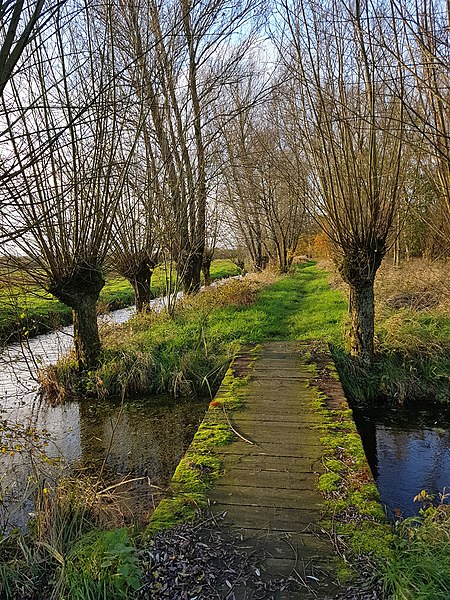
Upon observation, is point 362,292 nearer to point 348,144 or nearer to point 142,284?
point 348,144

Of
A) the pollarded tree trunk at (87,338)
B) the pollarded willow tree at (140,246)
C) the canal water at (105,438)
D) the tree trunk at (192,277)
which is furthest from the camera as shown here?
the tree trunk at (192,277)

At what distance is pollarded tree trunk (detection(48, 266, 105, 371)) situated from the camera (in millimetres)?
7273

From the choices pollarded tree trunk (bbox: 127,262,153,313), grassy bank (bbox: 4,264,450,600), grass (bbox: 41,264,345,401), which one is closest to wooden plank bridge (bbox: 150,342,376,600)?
grassy bank (bbox: 4,264,450,600)

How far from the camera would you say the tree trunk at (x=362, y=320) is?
6891mm

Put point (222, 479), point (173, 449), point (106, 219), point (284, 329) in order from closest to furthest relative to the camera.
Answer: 1. point (222, 479)
2. point (173, 449)
3. point (106, 219)
4. point (284, 329)

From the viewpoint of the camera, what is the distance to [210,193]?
11906 millimetres

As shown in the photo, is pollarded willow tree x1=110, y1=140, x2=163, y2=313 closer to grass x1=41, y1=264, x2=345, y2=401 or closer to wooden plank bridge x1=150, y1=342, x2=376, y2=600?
grass x1=41, y1=264, x2=345, y2=401

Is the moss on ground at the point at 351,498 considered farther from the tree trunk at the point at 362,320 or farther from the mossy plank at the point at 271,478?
the tree trunk at the point at 362,320

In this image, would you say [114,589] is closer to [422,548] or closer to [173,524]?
[173,524]

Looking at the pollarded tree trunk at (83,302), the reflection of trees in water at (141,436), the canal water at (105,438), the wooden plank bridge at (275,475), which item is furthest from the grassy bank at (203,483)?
the reflection of trees in water at (141,436)

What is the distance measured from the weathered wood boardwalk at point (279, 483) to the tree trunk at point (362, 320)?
5.46ft

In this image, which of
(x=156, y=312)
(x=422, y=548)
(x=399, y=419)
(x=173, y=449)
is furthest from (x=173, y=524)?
(x=156, y=312)

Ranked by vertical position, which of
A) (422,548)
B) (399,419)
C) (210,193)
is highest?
(210,193)

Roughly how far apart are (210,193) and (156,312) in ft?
11.2
